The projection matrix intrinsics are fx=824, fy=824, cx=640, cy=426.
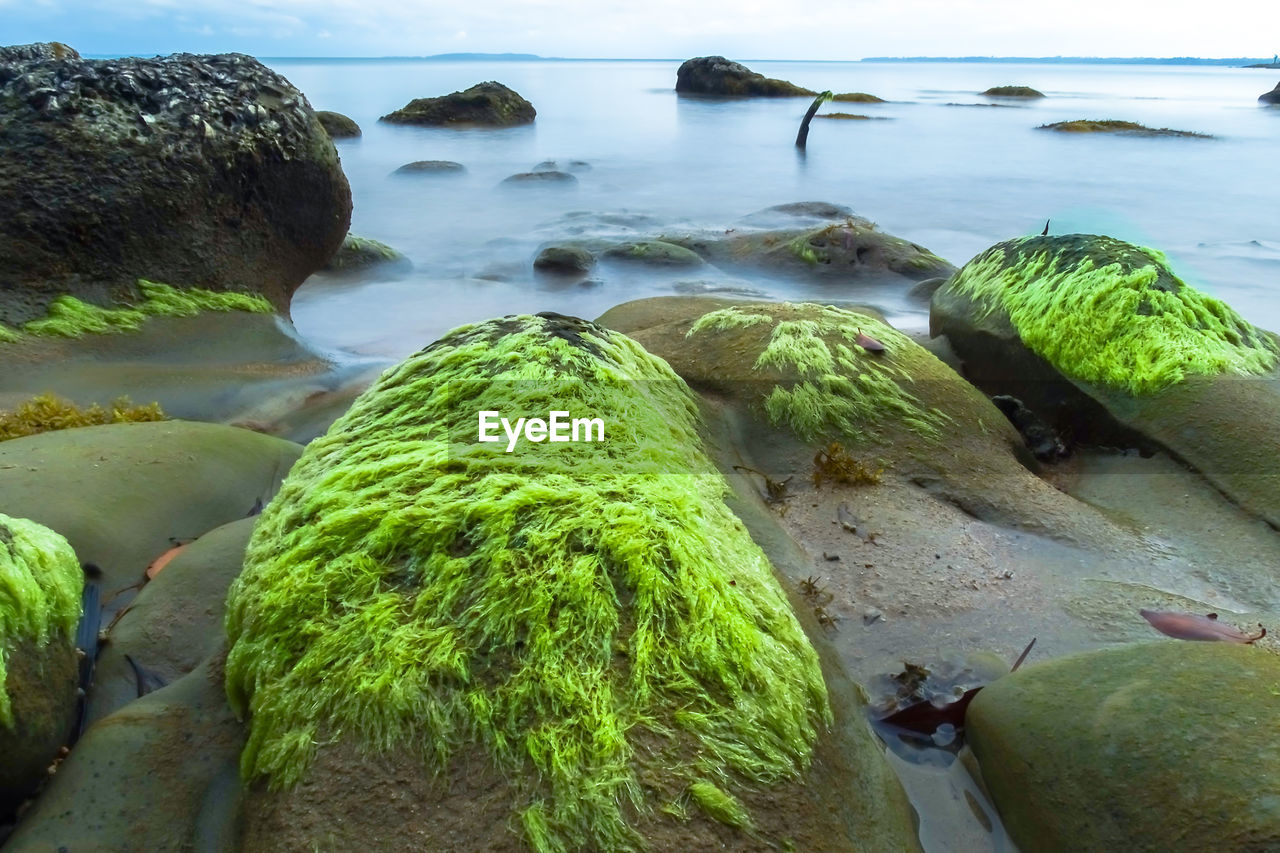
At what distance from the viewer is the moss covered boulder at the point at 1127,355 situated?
3.82 metres

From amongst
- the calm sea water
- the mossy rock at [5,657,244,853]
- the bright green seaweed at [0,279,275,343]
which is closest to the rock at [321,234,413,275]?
the calm sea water

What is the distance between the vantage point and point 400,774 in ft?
5.57

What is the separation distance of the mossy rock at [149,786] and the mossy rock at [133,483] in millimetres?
904

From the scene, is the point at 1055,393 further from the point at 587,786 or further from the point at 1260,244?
the point at 1260,244

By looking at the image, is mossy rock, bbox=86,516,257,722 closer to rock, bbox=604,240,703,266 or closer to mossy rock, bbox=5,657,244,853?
mossy rock, bbox=5,657,244,853

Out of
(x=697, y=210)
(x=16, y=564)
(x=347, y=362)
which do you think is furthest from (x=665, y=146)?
(x=16, y=564)

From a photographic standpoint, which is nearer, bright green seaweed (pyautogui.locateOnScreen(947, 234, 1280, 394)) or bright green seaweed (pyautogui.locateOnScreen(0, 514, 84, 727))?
bright green seaweed (pyautogui.locateOnScreen(0, 514, 84, 727))

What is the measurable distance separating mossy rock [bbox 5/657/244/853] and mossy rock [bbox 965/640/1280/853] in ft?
5.95

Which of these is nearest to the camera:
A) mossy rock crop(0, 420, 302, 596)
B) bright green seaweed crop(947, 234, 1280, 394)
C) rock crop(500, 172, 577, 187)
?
mossy rock crop(0, 420, 302, 596)

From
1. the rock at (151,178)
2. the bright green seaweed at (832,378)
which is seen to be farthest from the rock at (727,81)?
the bright green seaweed at (832,378)

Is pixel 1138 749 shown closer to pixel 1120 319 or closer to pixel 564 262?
pixel 1120 319

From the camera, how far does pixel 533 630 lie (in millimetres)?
1937

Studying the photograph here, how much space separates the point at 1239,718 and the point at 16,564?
304 cm

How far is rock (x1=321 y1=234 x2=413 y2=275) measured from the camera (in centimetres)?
923
